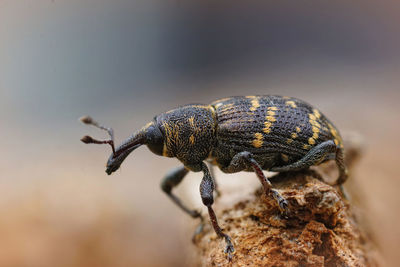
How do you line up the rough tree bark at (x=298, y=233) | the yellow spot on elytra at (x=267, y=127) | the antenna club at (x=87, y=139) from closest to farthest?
the rough tree bark at (x=298, y=233) → the antenna club at (x=87, y=139) → the yellow spot on elytra at (x=267, y=127)

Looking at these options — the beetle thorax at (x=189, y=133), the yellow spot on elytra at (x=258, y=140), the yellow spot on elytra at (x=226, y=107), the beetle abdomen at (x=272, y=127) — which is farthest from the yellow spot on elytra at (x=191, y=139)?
the yellow spot on elytra at (x=258, y=140)

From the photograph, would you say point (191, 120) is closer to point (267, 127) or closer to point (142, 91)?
point (267, 127)

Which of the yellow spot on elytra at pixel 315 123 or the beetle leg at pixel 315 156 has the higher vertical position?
the yellow spot on elytra at pixel 315 123

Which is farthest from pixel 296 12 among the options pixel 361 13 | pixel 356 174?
pixel 356 174

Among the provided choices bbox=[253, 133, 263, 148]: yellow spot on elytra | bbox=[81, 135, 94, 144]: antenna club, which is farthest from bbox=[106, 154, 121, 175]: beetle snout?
bbox=[253, 133, 263, 148]: yellow spot on elytra

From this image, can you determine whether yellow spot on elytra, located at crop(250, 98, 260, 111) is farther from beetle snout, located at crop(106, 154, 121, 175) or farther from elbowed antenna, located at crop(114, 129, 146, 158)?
beetle snout, located at crop(106, 154, 121, 175)

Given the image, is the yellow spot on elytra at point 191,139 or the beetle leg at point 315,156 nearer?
the beetle leg at point 315,156

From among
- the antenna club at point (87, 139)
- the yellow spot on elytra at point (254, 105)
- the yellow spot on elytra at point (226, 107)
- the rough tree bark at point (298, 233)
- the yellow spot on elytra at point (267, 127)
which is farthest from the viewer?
the yellow spot on elytra at point (226, 107)

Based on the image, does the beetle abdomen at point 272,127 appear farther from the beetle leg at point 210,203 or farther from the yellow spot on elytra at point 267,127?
the beetle leg at point 210,203
